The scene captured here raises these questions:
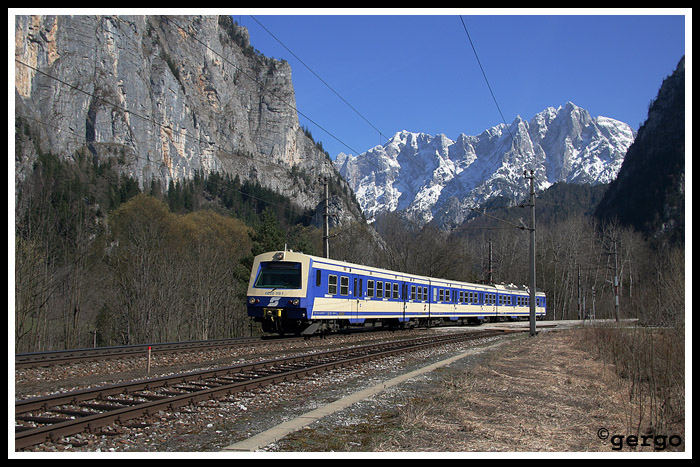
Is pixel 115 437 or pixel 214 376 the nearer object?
pixel 115 437

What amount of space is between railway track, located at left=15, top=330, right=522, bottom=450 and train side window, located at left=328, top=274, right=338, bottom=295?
7837 millimetres

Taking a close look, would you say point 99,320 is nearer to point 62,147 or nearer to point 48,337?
point 48,337

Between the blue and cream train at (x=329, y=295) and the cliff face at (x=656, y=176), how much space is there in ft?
311

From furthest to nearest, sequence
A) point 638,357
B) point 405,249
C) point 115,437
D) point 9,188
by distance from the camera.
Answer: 1. point 405,249
2. point 638,357
3. point 115,437
4. point 9,188

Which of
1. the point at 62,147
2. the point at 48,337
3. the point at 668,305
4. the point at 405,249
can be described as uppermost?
the point at 62,147

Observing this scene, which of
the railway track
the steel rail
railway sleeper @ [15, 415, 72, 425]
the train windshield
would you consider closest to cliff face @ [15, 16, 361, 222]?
the train windshield

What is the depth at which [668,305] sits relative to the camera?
2058 cm

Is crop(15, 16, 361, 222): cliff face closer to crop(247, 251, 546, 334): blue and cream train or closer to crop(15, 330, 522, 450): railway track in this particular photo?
crop(247, 251, 546, 334): blue and cream train

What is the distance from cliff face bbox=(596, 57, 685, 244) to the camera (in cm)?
11638

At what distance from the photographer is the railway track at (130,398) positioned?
7090 millimetres

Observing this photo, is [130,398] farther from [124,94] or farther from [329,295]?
[124,94]

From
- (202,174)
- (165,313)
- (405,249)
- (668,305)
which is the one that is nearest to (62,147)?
(202,174)

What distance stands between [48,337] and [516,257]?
235 feet

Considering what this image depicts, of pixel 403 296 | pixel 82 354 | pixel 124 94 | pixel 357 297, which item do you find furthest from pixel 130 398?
pixel 124 94
